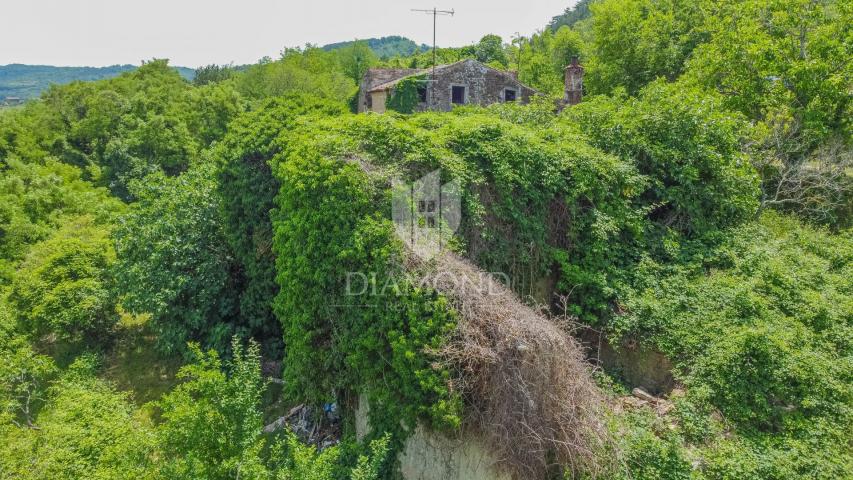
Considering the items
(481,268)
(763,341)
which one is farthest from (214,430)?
(763,341)

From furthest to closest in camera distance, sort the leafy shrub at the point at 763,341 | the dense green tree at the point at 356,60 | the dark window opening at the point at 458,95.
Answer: the dense green tree at the point at 356,60, the dark window opening at the point at 458,95, the leafy shrub at the point at 763,341

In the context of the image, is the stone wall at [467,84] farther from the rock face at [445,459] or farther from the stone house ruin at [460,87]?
the rock face at [445,459]

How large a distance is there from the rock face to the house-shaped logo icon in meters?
2.77

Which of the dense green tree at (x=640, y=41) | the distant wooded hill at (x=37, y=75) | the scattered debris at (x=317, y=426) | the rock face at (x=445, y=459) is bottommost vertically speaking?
the scattered debris at (x=317, y=426)

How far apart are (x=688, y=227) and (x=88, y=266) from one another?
17766 millimetres

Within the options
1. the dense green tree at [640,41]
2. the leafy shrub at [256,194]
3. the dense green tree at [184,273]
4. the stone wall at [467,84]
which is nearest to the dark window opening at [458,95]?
the stone wall at [467,84]

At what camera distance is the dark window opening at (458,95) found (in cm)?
2225

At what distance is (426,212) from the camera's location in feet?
26.1

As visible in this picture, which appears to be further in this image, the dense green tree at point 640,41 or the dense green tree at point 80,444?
the dense green tree at point 640,41

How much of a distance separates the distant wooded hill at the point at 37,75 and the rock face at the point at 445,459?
16108 centimetres

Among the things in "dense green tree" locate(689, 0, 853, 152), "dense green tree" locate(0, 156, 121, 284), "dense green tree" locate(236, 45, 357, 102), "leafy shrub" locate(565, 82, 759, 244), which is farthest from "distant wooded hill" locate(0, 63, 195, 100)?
"leafy shrub" locate(565, 82, 759, 244)

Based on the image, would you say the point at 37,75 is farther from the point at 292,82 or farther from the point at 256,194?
the point at 256,194

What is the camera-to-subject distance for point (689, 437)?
715cm

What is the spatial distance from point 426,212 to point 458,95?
52.6 ft
